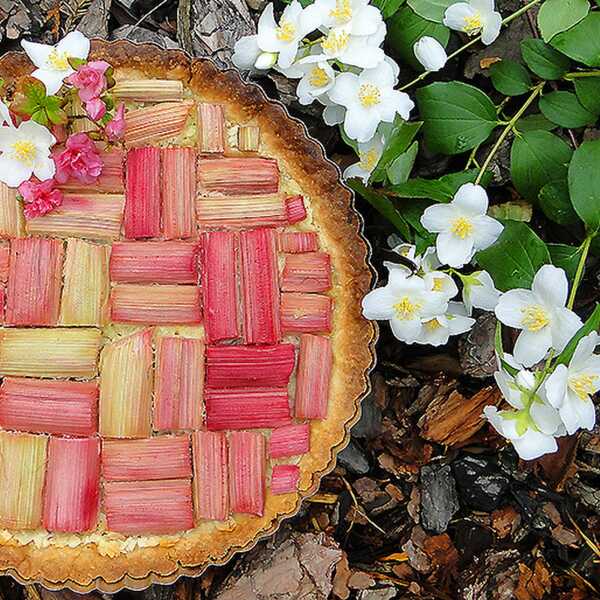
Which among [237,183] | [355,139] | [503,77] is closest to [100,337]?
[237,183]

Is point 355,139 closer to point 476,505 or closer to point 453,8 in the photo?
point 453,8

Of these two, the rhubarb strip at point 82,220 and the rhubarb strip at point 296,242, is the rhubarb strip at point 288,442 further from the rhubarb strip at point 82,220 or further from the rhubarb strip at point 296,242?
the rhubarb strip at point 82,220

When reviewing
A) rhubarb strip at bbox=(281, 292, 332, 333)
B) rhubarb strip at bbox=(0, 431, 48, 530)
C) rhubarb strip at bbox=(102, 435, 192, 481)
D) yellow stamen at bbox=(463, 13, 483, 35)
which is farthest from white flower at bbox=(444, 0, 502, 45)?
rhubarb strip at bbox=(0, 431, 48, 530)

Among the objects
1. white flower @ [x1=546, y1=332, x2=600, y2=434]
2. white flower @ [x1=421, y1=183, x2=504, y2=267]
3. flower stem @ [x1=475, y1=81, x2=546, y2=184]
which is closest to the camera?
white flower @ [x1=546, y1=332, x2=600, y2=434]

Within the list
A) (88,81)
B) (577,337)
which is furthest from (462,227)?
(88,81)

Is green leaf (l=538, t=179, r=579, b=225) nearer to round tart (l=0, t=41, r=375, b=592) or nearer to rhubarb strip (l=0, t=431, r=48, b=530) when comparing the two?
round tart (l=0, t=41, r=375, b=592)

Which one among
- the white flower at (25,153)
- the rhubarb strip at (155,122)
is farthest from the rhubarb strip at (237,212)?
the white flower at (25,153)

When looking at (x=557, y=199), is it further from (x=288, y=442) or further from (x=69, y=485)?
(x=69, y=485)
